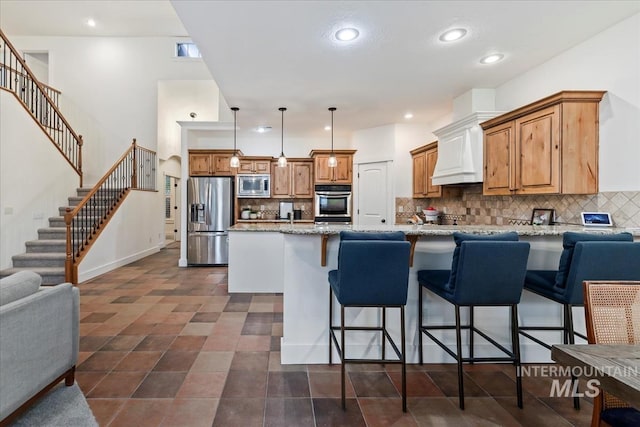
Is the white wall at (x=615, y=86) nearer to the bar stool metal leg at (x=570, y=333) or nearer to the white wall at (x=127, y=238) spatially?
the bar stool metal leg at (x=570, y=333)

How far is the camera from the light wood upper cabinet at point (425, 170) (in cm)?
485

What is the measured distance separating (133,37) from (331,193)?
20.9 feet

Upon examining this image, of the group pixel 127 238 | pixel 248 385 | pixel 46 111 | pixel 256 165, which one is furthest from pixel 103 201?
pixel 248 385

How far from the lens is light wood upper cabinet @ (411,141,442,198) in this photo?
4.85 meters

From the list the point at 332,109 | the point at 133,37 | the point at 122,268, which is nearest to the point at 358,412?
the point at 332,109

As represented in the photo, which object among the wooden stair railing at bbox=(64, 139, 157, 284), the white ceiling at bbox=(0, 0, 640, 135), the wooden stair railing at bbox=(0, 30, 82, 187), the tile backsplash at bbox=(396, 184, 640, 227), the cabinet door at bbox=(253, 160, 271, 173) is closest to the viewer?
the white ceiling at bbox=(0, 0, 640, 135)

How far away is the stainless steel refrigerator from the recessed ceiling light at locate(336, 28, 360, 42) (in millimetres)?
3942

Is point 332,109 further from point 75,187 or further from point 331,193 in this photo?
point 75,187

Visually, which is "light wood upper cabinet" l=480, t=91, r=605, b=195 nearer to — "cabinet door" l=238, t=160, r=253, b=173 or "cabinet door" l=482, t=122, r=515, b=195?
"cabinet door" l=482, t=122, r=515, b=195

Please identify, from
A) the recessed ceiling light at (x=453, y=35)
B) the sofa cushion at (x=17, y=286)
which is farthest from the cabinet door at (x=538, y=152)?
the sofa cushion at (x=17, y=286)

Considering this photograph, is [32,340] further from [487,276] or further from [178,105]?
[178,105]

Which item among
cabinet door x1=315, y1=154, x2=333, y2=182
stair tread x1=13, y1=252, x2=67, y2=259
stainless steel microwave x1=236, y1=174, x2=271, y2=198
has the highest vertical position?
cabinet door x1=315, y1=154, x2=333, y2=182

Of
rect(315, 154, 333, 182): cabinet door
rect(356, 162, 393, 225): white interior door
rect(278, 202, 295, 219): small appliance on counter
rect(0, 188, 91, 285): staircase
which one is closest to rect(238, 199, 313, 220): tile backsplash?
rect(278, 202, 295, 219): small appliance on counter

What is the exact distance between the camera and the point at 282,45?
9.50ft
